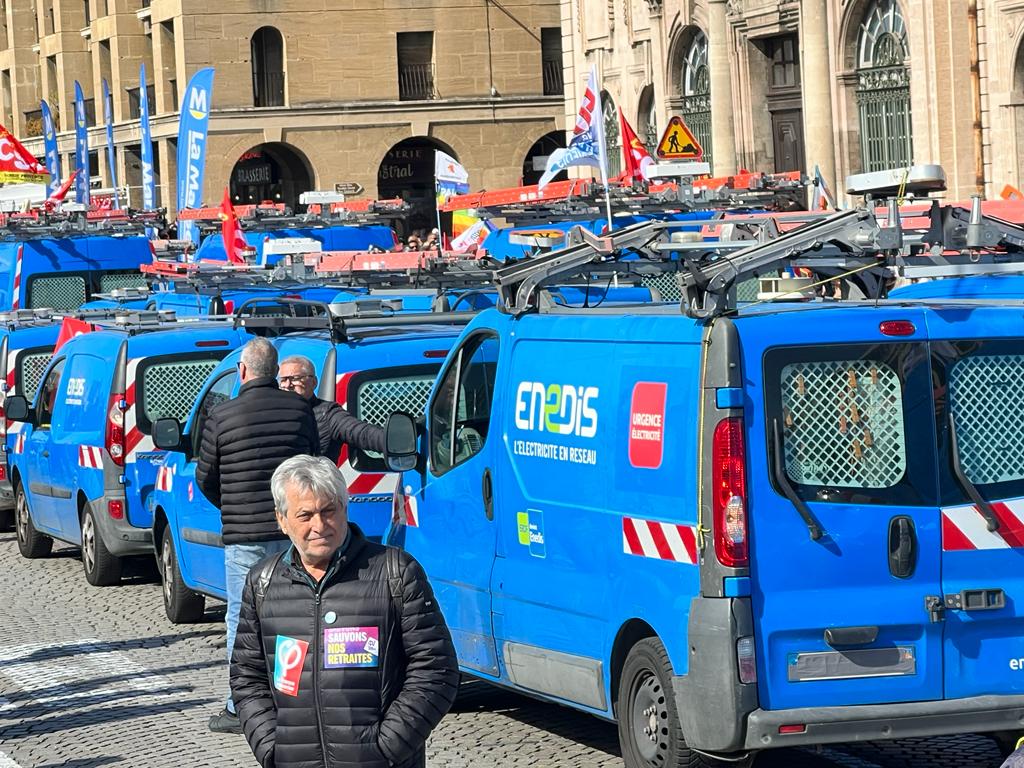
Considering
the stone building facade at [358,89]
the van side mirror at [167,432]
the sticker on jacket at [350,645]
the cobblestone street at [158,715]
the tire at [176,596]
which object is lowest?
the cobblestone street at [158,715]

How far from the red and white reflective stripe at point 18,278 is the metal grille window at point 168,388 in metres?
13.0

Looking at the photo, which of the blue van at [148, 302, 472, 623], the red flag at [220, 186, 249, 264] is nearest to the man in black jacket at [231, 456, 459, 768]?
the blue van at [148, 302, 472, 623]

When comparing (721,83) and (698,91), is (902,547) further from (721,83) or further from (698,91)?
(698,91)

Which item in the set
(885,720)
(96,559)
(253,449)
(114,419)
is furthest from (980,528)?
(96,559)

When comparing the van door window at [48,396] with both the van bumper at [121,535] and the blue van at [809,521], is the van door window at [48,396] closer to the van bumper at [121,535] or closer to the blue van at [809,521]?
the van bumper at [121,535]

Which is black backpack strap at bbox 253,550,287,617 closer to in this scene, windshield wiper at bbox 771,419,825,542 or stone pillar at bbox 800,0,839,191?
windshield wiper at bbox 771,419,825,542

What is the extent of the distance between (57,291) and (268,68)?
3281cm

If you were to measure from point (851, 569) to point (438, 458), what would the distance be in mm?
2786

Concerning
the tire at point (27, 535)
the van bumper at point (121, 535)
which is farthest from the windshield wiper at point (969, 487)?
the tire at point (27, 535)

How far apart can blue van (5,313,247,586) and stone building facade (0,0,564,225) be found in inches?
1670

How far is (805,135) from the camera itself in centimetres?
3378

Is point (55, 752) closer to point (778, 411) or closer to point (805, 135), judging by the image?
point (778, 411)

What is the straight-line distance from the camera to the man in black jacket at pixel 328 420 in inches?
397

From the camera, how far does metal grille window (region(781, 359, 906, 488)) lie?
7453mm
